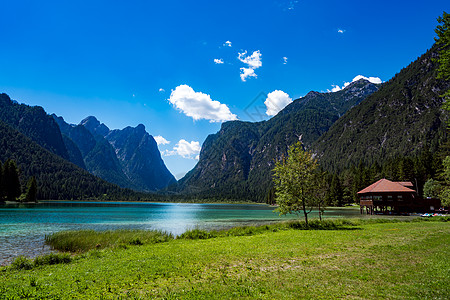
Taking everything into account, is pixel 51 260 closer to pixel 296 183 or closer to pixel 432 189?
pixel 296 183

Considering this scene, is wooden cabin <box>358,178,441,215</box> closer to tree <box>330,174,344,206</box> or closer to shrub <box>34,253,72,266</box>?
tree <box>330,174,344,206</box>

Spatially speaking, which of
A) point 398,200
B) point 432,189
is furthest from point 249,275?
point 432,189

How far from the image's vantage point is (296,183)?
103ft

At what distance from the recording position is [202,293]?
27.4 feet

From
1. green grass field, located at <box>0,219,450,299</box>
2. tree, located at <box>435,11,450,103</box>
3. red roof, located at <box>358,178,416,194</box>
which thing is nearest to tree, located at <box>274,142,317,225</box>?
green grass field, located at <box>0,219,450,299</box>

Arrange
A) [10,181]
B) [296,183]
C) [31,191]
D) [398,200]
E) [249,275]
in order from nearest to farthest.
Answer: [249,275] < [296,183] < [398,200] < [10,181] < [31,191]

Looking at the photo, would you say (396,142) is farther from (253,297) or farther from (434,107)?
(253,297)

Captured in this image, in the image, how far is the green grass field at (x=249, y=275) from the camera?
838cm

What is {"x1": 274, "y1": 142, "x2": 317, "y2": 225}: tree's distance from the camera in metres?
31.2

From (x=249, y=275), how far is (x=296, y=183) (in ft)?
73.2

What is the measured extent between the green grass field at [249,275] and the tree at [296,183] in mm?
15123

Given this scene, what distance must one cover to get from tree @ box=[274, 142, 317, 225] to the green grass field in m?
15.1

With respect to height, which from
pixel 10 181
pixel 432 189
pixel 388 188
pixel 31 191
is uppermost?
pixel 10 181

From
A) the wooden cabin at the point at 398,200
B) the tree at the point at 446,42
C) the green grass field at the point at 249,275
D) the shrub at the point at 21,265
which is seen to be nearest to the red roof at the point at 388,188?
the wooden cabin at the point at 398,200
